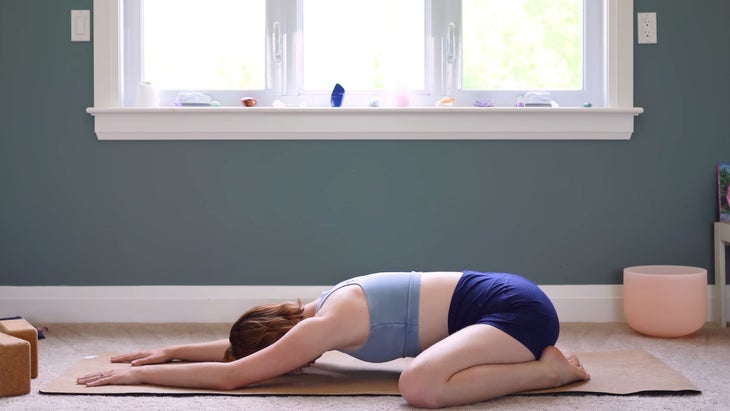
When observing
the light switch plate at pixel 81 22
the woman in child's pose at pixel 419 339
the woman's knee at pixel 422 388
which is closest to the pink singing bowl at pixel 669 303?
the woman in child's pose at pixel 419 339

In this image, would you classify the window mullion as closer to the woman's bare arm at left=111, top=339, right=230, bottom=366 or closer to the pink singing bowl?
the pink singing bowl

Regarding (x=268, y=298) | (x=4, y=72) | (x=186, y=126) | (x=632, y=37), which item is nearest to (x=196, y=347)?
(x=268, y=298)

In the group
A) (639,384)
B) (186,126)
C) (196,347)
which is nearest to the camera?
(639,384)

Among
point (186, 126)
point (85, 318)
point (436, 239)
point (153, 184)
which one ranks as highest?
point (186, 126)

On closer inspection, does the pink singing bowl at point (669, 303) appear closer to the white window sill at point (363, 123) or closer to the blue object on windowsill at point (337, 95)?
the white window sill at point (363, 123)

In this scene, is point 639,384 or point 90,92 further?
point 90,92

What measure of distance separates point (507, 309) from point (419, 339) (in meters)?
0.23

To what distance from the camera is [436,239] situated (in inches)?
123

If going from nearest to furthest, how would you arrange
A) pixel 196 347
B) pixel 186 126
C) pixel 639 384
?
pixel 639 384 → pixel 196 347 → pixel 186 126

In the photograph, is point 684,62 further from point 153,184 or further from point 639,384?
point 153,184

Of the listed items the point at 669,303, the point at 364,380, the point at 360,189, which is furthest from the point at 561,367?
the point at 360,189

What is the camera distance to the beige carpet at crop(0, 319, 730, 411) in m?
1.99

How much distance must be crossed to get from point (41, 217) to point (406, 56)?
57.7 inches

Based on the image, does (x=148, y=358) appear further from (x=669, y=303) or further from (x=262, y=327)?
(x=669, y=303)
